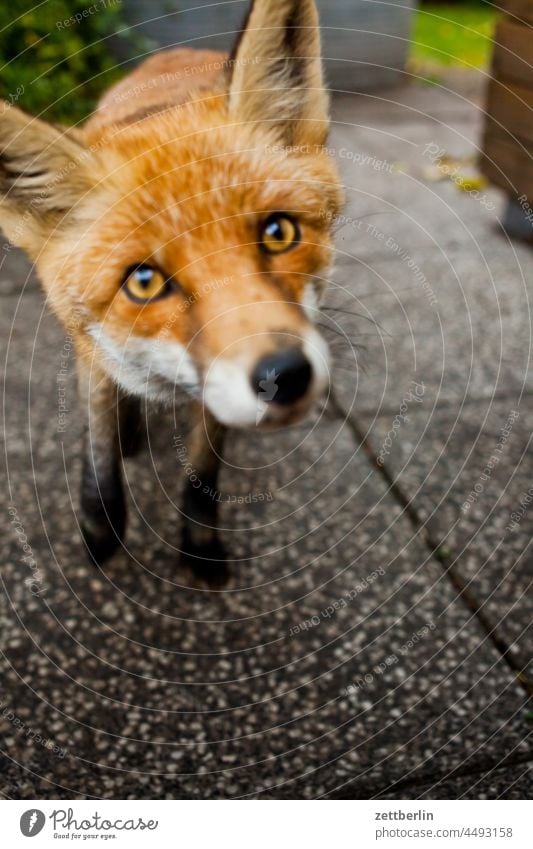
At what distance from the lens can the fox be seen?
1.37m

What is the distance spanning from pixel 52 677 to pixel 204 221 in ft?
3.89

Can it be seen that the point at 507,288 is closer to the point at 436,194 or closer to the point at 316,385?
the point at 436,194

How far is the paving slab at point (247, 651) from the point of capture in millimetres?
1750

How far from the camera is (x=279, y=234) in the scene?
4.94ft

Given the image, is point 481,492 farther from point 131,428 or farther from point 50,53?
point 50,53

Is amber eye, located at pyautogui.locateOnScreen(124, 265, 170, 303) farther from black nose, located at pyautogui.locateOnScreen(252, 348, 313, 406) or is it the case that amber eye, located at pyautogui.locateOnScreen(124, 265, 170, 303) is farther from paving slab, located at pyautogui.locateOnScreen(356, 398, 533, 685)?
paving slab, located at pyautogui.locateOnScreen(356, 398, 533, 685)

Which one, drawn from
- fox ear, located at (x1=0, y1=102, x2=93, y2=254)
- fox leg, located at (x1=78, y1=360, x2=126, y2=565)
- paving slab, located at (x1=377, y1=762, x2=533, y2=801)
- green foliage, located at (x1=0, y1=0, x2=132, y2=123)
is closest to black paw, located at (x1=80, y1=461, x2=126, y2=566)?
fox leg, located at (x1=78, y1=360, x2=126, y2=565)

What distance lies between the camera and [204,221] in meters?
1.42

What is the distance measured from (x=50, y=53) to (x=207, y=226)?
3.94m

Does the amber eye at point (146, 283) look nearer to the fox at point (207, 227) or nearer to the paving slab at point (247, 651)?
the fox at point (207, 227)

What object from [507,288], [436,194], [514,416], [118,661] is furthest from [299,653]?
[436,194]
